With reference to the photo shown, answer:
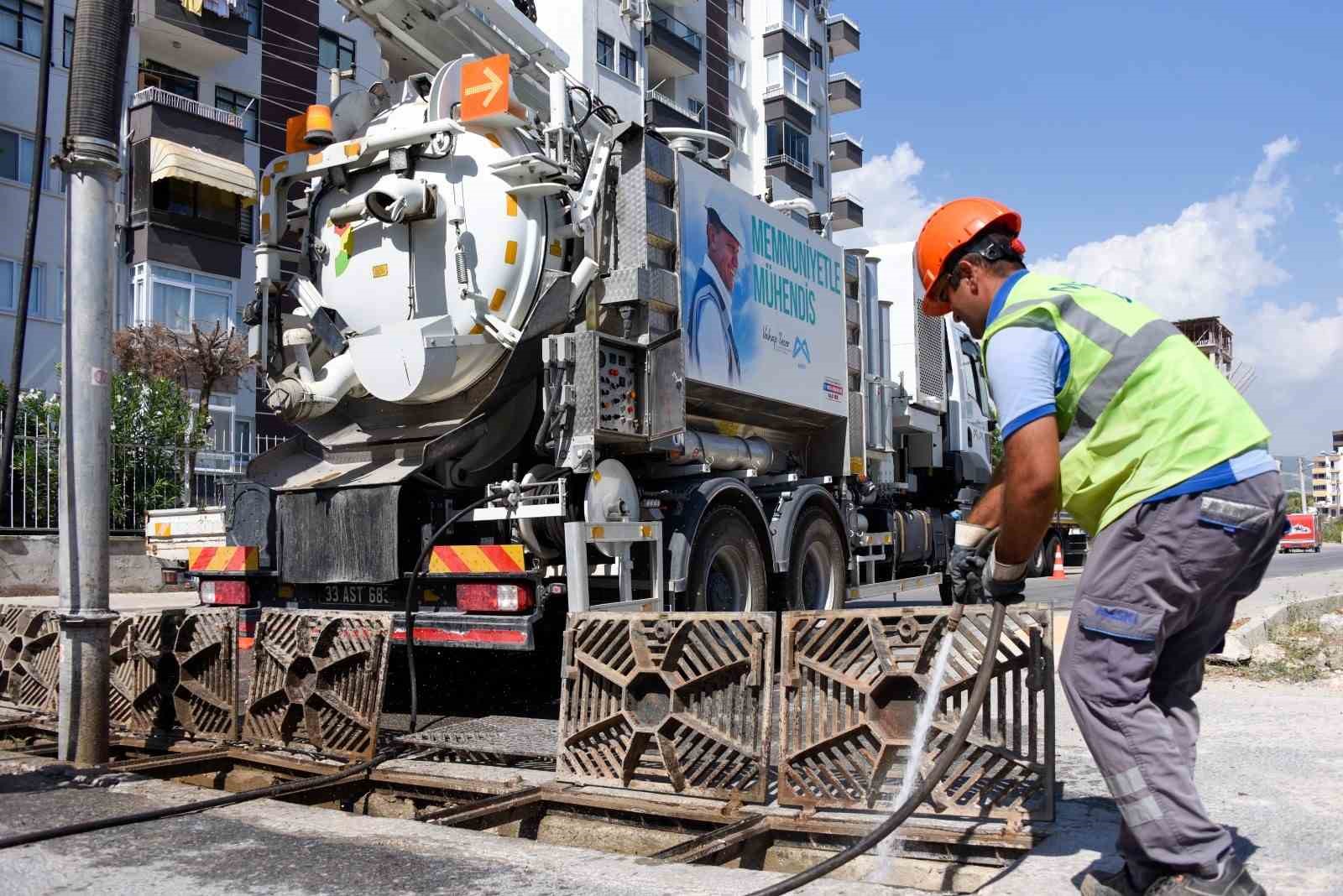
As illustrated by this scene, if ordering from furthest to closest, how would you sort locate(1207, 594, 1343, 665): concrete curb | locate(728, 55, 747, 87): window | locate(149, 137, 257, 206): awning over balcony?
locate(728, 55, 747, 87): window, locate(149, 137, 257, 206): awning over balcony, locate(1207, 594, 1343, 665): concrete curb

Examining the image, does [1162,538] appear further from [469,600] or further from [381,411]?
[381,411]

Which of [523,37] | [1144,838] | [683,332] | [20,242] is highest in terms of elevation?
[20,242]

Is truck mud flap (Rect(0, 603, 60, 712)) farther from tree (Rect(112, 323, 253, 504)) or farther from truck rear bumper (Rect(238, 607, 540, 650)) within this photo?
tree (Rect(112, 323, 253, 504))

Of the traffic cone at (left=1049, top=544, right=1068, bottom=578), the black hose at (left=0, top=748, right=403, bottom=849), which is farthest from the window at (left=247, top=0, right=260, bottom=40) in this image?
the black hose at (left=0, top=748, right=403, bottom=849)

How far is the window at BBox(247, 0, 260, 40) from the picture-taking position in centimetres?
2639

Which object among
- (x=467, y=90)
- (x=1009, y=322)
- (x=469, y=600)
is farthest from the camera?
(x=467, y=90)

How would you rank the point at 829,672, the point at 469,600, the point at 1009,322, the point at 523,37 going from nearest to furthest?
the point at 1009,322
the point at 829,672
the point at 469,600
the point at 523,37

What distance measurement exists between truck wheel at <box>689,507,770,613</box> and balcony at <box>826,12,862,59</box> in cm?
4433

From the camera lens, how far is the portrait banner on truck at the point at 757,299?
7.40 m

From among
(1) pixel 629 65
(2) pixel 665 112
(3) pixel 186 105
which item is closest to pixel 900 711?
(3) pixel 186 105

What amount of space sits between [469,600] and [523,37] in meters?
3.83

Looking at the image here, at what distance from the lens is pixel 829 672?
4.43 metres

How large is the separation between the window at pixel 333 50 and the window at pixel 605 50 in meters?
7.55

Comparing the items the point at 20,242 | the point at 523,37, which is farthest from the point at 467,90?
the point at 20,242
